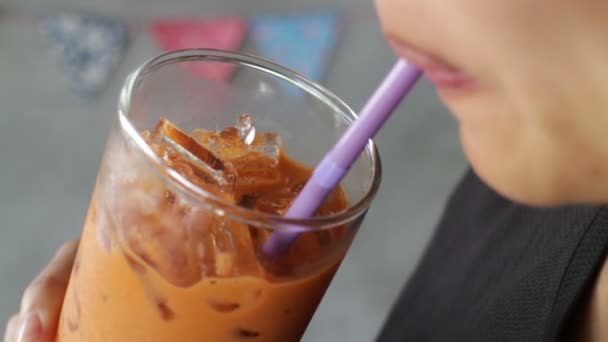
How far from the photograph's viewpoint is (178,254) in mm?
422

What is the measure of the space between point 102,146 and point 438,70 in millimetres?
1269

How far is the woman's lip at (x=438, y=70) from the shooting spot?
322 millimetres

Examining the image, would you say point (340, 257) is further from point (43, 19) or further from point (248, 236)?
point (43, 19)

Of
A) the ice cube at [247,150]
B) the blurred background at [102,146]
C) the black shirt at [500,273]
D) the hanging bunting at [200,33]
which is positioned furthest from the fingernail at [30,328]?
the hanging bunting at [200,33]

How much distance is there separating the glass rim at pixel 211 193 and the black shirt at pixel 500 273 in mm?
181

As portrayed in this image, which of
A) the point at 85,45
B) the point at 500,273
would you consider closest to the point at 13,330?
the point at 500,273

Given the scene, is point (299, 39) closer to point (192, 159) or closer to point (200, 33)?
point (200, 33)

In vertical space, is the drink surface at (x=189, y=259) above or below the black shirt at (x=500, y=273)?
above

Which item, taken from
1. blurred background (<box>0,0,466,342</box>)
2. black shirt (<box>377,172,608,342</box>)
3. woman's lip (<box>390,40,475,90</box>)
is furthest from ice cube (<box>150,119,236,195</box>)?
blurred background (<box>0,0,466,342</box>)

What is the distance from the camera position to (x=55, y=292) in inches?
24.0

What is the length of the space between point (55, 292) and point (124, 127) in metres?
0.24

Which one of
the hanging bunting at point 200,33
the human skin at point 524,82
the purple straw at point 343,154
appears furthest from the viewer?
the hanging bunting at point 200,33

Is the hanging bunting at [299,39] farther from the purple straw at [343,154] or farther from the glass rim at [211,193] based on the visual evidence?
the purple straw at [343,154]

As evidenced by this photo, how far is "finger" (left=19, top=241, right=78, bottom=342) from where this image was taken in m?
0.58
